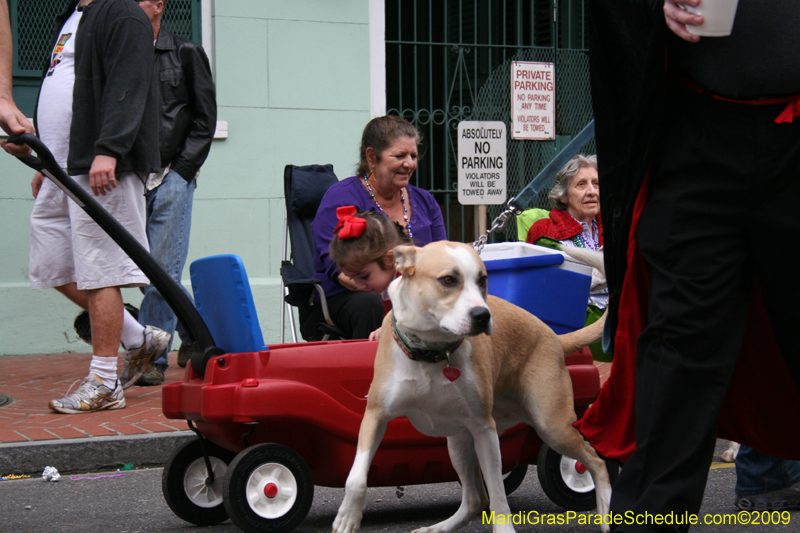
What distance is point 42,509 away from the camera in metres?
3.85

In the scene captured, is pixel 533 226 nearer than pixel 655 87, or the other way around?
pixel 655 87

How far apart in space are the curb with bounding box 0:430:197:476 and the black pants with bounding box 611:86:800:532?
277cm

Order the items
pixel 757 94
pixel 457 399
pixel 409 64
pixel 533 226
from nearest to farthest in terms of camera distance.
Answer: pixel 757 94
pixel 457 399
pixel 533 226
pixel 409 64

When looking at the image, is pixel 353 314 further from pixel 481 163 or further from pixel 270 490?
pixel 481 163

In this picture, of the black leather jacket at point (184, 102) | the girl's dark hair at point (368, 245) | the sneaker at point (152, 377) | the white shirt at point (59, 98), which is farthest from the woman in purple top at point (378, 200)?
the black leather jacket at point (184, 102)

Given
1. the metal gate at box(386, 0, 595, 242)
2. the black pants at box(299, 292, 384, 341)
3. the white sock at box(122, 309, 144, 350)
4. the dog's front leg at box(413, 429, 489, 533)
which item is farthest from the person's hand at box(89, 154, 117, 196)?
the metal gate at box(386, 0, 595, 242)

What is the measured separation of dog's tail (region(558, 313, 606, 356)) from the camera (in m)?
3.59

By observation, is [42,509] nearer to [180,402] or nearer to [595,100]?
[180,402]

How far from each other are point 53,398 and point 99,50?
2.19 metres

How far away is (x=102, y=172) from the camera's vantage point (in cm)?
496

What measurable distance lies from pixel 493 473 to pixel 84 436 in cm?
260

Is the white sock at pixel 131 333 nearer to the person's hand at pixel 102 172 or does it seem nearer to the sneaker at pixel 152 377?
the sneaker at pixel 152 377

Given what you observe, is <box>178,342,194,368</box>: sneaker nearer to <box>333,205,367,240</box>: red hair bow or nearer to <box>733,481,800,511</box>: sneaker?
<box>333,205,367,240</box>: red hair bow

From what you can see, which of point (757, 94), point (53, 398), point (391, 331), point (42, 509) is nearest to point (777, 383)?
point (757, 94)
